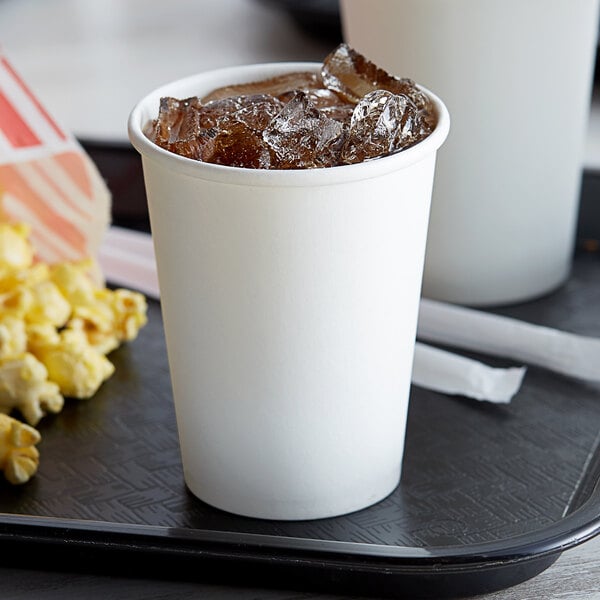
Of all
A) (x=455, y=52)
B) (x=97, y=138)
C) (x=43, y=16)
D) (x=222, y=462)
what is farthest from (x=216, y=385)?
(x=43, y=16)

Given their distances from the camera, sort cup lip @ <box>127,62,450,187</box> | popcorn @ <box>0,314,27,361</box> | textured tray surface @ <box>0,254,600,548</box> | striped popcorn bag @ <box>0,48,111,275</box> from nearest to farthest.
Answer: cup lip @ <box>127,62,450,187</box> < textured tray surface @ <box>0,254,600,548</box> < popcorn @ <box>0,314,27,361</box> < striped popcorn bag @ <box>0,48,111,275</box>

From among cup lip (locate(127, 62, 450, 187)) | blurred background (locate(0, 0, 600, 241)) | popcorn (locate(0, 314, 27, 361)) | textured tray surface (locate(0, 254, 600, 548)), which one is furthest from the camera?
blurred background (locate(0, 0, 600, 241))

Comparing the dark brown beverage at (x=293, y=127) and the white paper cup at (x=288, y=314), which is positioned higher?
the dark brown beverage at (x=293, y=127)

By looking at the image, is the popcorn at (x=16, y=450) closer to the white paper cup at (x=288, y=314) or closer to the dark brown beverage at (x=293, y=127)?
the white paper cup at (x=288, y=314)

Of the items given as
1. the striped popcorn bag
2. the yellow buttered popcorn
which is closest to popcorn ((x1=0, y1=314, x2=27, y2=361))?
the yellow buttered popcorn

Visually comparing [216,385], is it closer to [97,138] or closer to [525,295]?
[525,295]

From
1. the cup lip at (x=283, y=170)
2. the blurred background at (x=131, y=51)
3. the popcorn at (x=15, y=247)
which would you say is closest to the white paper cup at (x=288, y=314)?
the cup lip at (x=283, y=170)

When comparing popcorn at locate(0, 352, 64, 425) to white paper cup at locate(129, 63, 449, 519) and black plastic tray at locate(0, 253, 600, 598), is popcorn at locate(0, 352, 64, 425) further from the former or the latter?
white paper cup at locate(129, 63, 449, 519)
